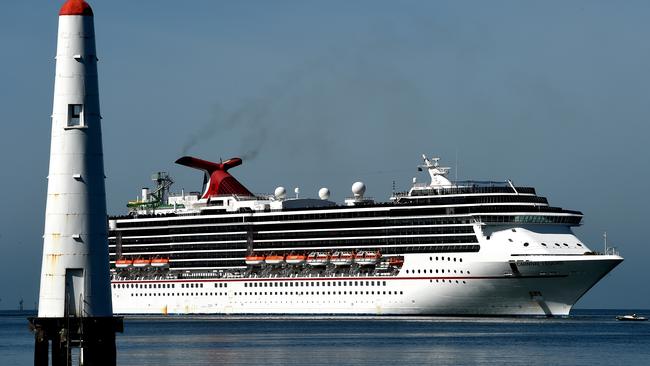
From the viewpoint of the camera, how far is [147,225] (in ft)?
388

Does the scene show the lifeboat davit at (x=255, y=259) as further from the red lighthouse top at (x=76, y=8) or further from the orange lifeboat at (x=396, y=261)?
the red lighthouse top at (x=76, y=8)

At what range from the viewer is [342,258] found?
102062 millimetres

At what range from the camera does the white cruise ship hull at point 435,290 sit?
91.3 m

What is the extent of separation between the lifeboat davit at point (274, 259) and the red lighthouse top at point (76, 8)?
246ft

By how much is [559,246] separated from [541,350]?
93.4 feet

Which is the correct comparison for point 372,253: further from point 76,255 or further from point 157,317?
point 76,255

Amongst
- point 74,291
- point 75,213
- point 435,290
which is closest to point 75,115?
point 75,213

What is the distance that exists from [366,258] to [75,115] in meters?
69.7

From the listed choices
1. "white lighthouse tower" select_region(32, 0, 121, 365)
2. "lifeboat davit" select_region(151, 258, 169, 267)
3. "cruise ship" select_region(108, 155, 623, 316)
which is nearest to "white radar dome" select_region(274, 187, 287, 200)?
"cruise ship" select_region(108, 155, 623, 316)

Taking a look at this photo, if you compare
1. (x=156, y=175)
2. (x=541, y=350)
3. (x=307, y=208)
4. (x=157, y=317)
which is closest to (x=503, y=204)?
(x=307, y=208)

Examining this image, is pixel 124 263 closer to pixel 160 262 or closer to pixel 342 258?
pixel 160 262

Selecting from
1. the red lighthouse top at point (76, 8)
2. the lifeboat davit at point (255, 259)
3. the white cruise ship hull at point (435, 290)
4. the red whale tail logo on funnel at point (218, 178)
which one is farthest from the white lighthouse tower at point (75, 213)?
the red whale tail logo on funnel at point (218, 178)

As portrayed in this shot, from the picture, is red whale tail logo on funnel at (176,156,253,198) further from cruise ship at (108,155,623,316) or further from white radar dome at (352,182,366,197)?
white radar dome at (352,182,366,197)

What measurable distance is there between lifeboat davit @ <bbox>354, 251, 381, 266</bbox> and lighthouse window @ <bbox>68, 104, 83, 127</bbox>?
69.0 metres
